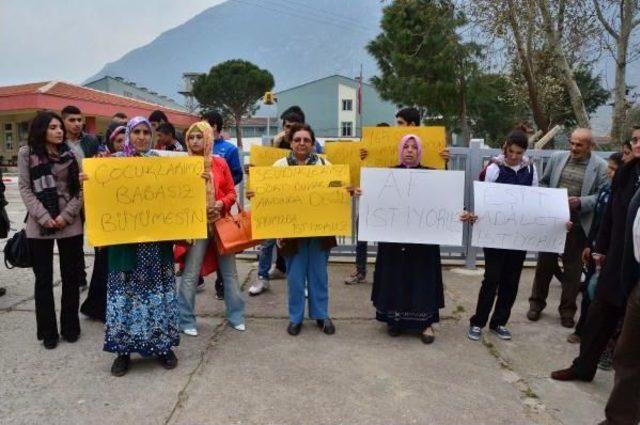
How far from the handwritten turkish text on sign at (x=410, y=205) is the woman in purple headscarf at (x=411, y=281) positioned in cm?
14

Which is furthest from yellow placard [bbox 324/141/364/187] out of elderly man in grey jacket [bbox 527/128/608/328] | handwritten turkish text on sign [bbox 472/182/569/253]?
elderly man in grey jacket [bbox 527/128/608/328]

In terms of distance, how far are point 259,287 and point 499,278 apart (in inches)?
102

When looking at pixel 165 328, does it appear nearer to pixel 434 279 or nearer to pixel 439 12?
pixel 434 279

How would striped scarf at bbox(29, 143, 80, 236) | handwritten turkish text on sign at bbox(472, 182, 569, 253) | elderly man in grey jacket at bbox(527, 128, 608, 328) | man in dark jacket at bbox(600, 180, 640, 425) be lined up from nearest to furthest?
1. man in dark jacket at bbox(600, 180, 640, 425)
2. striped scarf at bbox(29, 143, 80, 236)
3. handwritten turkish text on sign at bbox(472, 182, 569, 253)
4. elderly man in grey jacket at bbox(527, 128, 608, 328)

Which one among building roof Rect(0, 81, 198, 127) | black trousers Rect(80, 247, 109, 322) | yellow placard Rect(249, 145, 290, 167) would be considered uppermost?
building roof Rect(0, 81, 198, 127)

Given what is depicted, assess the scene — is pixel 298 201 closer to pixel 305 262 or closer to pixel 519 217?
pixel 305 262

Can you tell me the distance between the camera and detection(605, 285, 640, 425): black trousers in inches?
115

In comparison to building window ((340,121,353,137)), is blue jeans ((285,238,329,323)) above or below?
below

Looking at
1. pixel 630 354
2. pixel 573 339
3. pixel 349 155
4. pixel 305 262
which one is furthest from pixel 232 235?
pixel 573 339

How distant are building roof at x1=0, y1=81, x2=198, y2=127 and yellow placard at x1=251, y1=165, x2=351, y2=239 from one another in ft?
91.3

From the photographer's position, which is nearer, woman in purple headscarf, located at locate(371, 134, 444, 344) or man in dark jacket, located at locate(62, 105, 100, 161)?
woman in purple headscarf, located at locate(371, 134, 444, 344)

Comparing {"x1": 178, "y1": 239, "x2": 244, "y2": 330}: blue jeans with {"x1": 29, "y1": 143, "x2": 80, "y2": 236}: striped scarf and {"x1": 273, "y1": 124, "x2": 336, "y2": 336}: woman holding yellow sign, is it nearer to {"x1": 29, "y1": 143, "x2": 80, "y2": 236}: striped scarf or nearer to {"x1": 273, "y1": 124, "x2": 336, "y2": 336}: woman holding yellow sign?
{"x1": 273, "y1": 124, "x2": 336, "y2": 336}: woman holding yellow sign

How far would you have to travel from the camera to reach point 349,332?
15.4 feet

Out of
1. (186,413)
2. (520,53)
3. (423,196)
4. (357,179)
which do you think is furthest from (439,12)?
(186,413)
